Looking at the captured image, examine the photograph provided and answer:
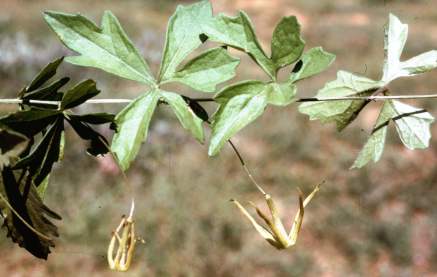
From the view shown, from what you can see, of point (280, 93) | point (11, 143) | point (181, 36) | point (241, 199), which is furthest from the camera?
point (241, 199)

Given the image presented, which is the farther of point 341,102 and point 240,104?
point 341,102

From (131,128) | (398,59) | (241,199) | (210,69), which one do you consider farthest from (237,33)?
(241,199)

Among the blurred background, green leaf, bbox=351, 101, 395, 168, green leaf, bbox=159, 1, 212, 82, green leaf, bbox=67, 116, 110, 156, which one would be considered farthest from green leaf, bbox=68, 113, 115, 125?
the blurred background

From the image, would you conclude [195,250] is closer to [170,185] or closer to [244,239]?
[244,239]

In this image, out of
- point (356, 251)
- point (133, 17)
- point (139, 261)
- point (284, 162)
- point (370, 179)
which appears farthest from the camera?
point (133, 17)

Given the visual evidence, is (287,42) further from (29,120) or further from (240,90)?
(29,120)

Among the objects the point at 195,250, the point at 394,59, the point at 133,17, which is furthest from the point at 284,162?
the point at 133,17

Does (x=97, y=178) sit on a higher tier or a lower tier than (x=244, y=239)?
higher
